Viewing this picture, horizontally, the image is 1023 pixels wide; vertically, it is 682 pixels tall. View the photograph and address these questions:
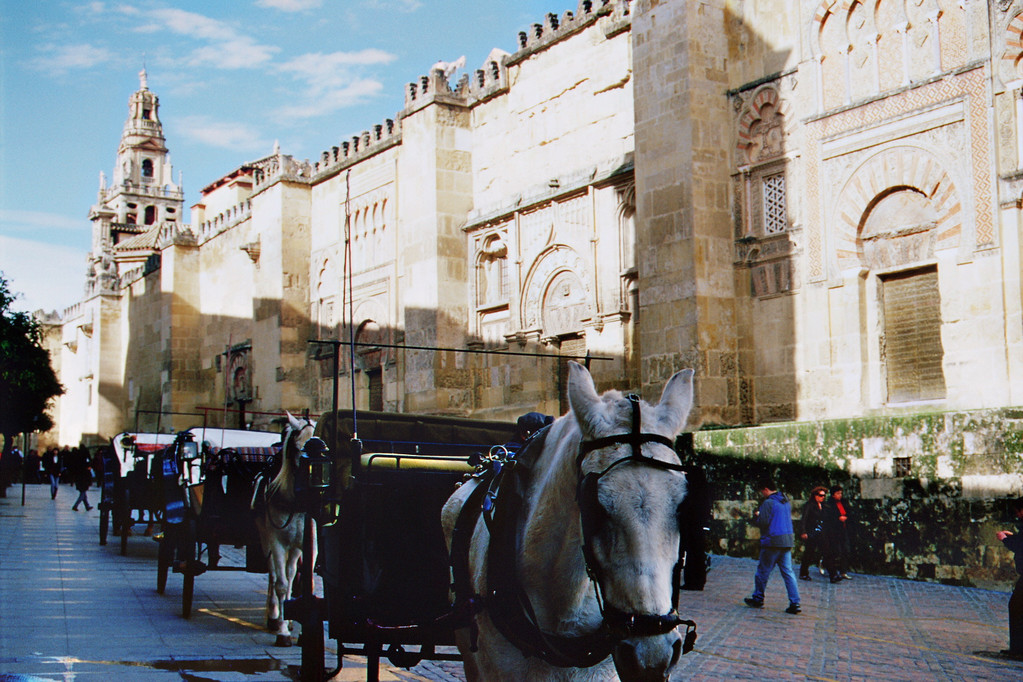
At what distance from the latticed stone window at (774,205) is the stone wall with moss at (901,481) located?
3.12 metres

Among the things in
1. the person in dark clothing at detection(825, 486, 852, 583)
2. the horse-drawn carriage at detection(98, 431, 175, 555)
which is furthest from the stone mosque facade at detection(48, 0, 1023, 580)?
the horse-drawn carriage at detection(98, 431, 175, 555)

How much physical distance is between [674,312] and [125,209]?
2185 inches

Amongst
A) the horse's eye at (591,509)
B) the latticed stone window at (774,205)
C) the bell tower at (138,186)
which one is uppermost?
the bell tower at (138,186)

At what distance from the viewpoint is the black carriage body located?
4086mm

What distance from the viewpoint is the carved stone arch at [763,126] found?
14211 millimetres

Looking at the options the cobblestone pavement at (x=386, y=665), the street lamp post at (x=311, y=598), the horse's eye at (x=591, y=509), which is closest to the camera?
the horse's eye at (x=591, y=509)

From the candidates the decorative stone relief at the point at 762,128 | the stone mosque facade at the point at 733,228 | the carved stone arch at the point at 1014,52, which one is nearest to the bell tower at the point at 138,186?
the stone mosque facade at the point at 733,228

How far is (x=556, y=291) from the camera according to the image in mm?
18359

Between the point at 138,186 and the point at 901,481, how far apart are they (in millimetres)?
60160

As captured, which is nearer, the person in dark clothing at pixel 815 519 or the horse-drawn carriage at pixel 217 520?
the horse-drawn carriage at pixel 217 520

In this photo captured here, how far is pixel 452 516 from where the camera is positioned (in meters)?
3.80

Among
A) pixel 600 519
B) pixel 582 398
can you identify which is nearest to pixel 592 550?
pixel 600 519

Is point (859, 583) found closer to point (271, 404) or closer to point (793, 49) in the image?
point (793, 49)

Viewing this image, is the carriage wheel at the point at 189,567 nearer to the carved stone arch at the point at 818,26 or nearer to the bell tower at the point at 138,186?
the carved stone arch at the point at 818,26
